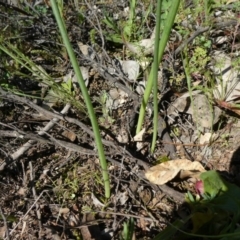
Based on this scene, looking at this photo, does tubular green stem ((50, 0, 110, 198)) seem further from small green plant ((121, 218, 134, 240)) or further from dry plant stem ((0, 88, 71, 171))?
dry plant stem ((0, 88, 71, 171))

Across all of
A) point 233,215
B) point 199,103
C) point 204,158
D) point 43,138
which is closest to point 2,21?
point 43,138

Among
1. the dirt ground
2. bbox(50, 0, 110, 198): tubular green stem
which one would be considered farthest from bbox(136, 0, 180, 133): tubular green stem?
bbox(50, 0, 110, 198): tubular green stem

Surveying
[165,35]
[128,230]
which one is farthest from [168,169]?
[165,35]

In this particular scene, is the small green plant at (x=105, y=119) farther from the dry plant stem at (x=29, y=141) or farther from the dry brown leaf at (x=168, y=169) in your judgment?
the dry brown leaf at (x=168, y=169)

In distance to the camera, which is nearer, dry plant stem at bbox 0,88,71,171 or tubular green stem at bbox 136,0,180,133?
tubular green stem at bbox 136,0,180,133

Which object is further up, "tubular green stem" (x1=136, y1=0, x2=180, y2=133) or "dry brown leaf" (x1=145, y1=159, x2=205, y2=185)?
"tubular green stem" (x1=136, y1=0, x2=180, y2=133)

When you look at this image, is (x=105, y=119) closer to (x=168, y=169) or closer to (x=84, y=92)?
(x=168, y=169)
